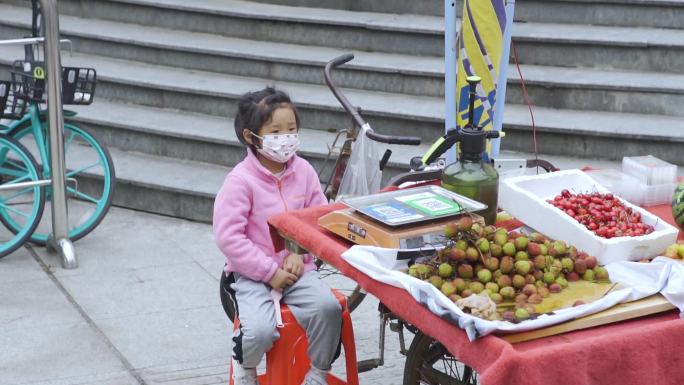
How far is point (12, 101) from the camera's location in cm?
603

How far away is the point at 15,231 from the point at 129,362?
1576 mm

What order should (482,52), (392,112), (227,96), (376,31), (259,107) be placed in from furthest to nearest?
(376,31) < (227,96) < (392,112) < (482,52) < (259,107)

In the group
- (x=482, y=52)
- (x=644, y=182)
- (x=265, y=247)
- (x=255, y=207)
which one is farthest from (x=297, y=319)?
(x=482, y=52)

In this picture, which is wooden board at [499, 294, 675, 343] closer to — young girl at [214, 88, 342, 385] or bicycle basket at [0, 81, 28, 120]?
young girl at [214, 88, 342, 385]

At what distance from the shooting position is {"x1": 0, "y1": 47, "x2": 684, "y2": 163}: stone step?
21.1ft

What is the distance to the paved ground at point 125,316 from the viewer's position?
4.68 metres

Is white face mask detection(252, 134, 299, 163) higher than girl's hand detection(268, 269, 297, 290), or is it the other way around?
white face mask detection(252, 134, 299, 163)

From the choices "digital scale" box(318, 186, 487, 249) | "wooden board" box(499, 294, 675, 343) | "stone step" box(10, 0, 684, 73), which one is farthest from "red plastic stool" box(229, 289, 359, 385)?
"stone step" box(10, 0, 684, 73)

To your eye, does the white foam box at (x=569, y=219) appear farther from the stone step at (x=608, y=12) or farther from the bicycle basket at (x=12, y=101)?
the stone step at (x=608, y=12)

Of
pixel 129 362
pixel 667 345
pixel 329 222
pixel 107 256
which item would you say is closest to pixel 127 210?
pixel 107 256

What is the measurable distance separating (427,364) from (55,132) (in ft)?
9.60

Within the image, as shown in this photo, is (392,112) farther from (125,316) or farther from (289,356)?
(289,356)

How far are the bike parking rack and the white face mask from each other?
88.6 inches

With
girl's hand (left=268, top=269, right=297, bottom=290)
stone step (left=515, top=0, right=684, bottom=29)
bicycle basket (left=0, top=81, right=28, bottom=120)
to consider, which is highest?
stone step (left=515, top=0, right=684, bottom=29)
